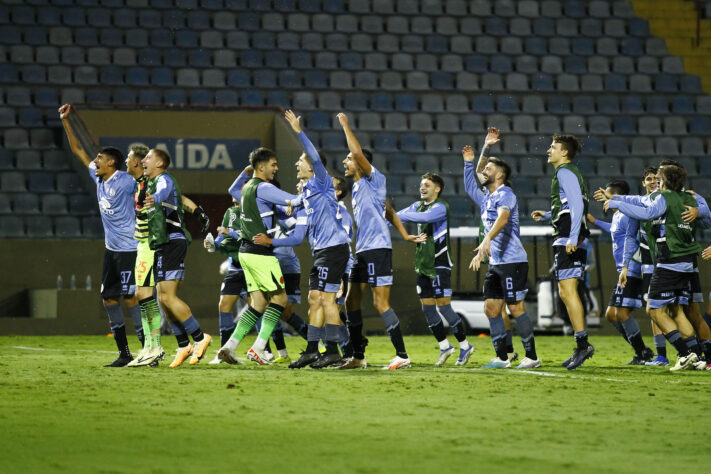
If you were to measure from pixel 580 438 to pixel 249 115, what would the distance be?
49.4 feet

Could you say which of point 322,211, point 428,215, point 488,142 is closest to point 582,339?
point 428,215

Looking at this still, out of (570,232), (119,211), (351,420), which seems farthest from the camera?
(119,211)

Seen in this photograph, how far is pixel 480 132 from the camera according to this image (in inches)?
907

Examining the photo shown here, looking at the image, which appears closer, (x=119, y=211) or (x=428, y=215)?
(x=119, y=211)

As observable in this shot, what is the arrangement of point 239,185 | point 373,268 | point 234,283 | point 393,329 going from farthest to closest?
point 234,283 < point 239,185 < point 393,329 < point 373,268

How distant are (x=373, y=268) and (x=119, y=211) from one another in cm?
252

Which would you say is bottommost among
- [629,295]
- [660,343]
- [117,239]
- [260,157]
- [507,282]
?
[660,343]

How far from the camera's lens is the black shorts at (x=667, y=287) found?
10039 millimetres

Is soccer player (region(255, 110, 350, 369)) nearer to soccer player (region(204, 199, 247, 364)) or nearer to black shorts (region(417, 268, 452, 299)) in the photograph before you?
black shorts (region(417, 268, 452, 299))

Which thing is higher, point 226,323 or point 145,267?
point 145,267

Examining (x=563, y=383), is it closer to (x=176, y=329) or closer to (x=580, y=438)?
(x=580, y=438)

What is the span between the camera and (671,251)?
10.0 meters

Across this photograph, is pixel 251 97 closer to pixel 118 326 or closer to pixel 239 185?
pixel 239 185

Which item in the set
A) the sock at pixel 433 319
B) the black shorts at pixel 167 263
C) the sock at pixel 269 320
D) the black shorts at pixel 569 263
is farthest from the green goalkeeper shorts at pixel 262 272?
the black shorts at pixel 569 263
